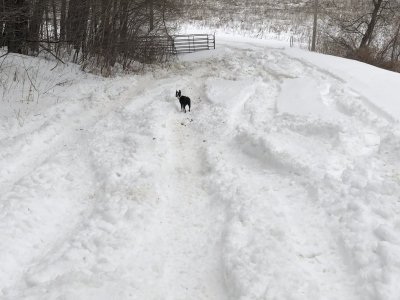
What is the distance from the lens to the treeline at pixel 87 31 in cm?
1321

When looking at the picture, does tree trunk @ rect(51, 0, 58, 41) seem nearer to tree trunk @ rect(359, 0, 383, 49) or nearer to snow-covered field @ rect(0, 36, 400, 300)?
snow-covered field @ rect(0, 36, 400, 300)

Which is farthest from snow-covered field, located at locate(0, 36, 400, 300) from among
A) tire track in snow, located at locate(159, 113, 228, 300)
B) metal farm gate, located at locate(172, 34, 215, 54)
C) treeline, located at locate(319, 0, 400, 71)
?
metal farm gate, located at locate(172, 34, 215, 54)

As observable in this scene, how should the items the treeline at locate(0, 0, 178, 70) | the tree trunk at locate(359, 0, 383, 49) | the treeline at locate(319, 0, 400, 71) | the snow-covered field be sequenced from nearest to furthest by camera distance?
the snow-covered field, the treeline at locate(0, 0, 178, 70), the treeline at locate(319, 0, 400, 71), the tree trunk at locate(359, 0, 383, 49)

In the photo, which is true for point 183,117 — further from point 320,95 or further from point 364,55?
point 364,55

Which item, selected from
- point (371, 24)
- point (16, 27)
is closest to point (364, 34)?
point (371, 24)

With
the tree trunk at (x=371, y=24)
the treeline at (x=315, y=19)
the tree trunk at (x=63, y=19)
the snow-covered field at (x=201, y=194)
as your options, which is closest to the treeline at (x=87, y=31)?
the tree trunk at (x=63, y=19)

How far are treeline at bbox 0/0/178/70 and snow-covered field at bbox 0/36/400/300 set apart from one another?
2.62 meters

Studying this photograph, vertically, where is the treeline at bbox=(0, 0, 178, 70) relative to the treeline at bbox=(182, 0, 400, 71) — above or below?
below

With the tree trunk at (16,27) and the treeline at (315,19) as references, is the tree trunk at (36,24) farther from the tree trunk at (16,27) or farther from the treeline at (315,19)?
the treeline at (315,19)

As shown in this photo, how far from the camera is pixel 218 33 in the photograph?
3231cm

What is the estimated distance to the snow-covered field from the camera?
4.47 metres

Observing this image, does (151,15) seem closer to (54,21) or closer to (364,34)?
(54,21)

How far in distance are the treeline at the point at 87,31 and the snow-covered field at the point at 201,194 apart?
8.60 feet

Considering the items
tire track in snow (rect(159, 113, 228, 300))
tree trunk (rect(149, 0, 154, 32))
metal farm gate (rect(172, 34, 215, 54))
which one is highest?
tree trunk (rect(149, 0, 154, 32))
